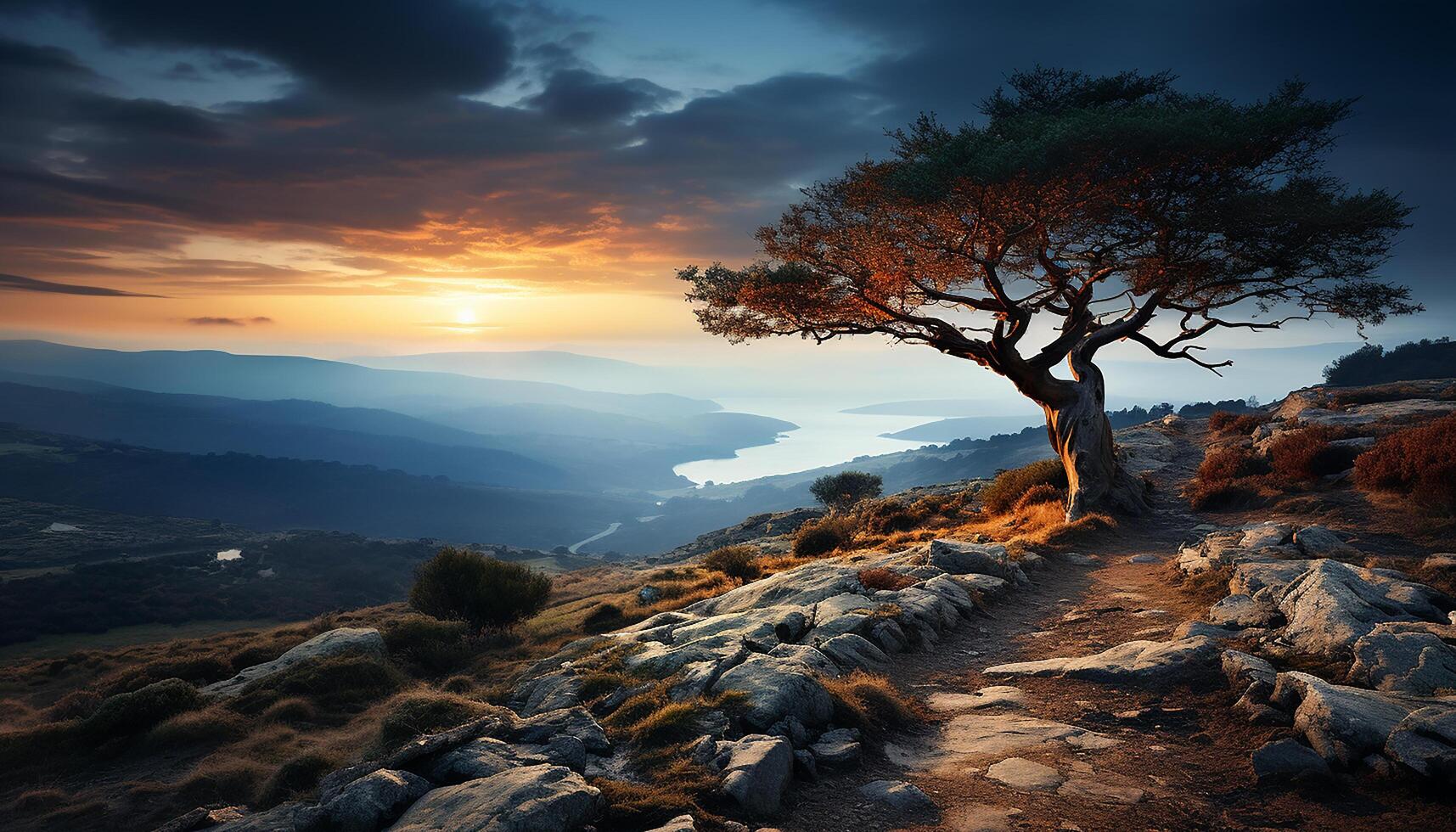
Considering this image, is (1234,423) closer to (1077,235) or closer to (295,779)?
(1077,235)

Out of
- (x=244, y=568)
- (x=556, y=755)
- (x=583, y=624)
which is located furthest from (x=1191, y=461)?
(x=244, y=568)

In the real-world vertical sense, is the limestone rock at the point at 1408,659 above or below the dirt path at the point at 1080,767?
above

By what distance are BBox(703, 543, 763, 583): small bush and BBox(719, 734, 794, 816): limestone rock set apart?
16.0 meters

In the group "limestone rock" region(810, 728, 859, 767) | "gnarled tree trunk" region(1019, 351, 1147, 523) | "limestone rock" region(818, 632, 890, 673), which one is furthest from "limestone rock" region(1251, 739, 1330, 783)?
"gnarled tree trunk" region(1019, 351, 1147, 523)

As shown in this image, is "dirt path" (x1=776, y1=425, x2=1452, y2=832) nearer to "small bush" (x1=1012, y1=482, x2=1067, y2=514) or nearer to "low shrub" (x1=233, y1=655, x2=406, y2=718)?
"low shrub" (x1=233, y1=655, x2=406, y2=718)

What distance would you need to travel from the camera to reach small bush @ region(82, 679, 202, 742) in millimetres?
12688

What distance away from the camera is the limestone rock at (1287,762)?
5645 millimetres

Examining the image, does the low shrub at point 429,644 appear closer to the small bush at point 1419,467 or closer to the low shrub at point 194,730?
the low shrub at point 194,730

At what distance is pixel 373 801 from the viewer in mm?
5770

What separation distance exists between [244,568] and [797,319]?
5009 inches

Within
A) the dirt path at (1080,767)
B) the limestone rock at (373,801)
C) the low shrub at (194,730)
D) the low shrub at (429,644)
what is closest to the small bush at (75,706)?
the low shrub at (194,730)

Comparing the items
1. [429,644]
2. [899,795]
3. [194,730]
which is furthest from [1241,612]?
[429,644]

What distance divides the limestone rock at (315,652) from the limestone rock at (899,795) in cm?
1572

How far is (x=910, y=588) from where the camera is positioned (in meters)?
13.5
